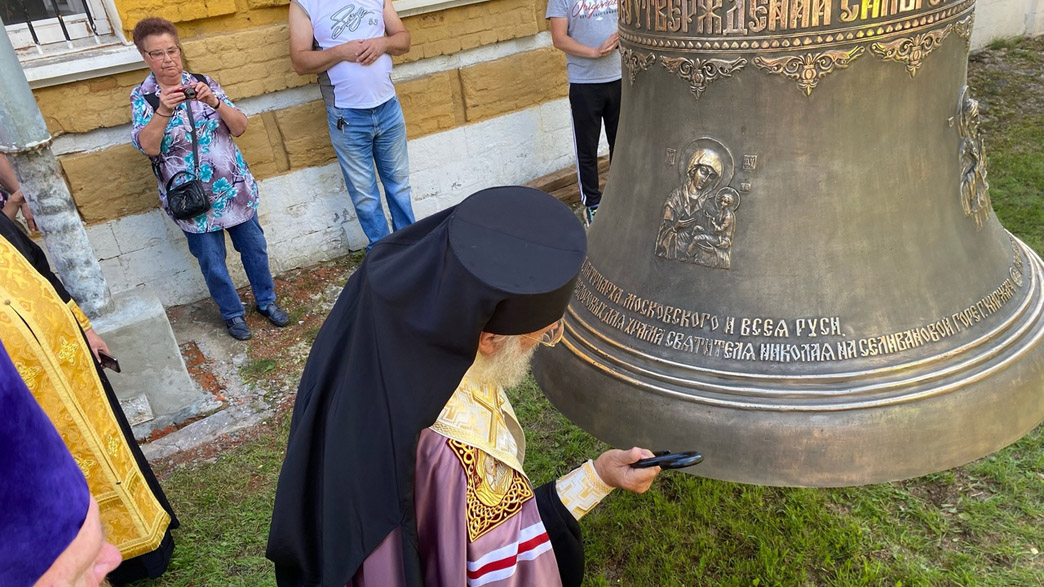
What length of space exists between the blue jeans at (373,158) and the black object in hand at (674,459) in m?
3.33

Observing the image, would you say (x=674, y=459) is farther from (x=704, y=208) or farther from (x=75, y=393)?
(x=75, y=393)

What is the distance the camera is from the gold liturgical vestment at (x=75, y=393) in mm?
2273

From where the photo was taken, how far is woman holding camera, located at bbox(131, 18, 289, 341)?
3.74 metres

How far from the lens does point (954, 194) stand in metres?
1.58

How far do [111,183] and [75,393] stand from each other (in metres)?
2.14

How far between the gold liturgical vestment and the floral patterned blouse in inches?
56.4

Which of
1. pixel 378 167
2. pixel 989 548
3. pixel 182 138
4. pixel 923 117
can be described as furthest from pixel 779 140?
pixel 378 167

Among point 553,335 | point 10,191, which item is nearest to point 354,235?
point 10,191

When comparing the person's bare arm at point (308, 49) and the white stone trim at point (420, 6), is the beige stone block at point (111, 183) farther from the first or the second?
the white stone trim at point (420, 6)

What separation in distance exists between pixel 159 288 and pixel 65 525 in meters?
3.66

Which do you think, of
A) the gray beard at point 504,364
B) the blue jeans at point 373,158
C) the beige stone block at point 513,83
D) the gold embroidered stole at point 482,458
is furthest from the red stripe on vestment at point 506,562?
the beige stone block at point 513,83

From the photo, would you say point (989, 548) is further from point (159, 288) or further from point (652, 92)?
point (159, 288)

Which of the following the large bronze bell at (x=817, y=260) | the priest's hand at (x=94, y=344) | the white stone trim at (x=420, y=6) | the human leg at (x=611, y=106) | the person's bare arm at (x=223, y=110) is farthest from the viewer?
the human leg at (x=611, y=106)

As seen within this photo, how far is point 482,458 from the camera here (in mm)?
1540
